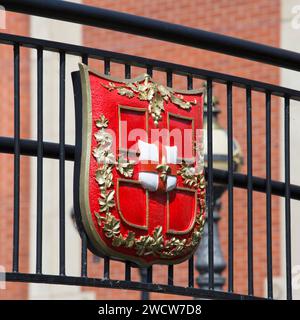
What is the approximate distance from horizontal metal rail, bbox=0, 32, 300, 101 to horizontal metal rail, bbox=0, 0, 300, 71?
0.28 ft

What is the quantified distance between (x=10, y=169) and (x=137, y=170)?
38.5 ft

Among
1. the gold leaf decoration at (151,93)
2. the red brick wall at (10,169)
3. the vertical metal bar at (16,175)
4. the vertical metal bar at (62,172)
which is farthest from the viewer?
the red brick wall at (10,169)

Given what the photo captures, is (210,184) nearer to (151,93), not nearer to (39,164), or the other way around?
(151,93)

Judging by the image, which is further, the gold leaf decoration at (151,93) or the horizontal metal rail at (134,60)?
the gold leaf decoration at (151,93)

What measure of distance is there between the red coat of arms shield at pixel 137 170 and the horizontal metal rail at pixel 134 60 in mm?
72

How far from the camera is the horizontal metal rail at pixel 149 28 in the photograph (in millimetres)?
4512

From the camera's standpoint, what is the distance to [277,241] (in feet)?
49.6

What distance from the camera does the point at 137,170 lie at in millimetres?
4656

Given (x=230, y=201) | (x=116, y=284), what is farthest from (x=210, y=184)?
(x=116, y=284)

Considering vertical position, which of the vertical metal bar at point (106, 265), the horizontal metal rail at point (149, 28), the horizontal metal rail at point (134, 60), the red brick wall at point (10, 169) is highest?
the red brick wall at point (10, 169)

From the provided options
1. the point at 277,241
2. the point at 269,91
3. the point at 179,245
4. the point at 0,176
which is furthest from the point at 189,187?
the point at 0,176

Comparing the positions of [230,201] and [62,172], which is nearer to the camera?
[62,172]

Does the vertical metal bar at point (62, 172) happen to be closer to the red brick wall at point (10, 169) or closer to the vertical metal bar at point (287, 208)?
the vertical metal bar at point (287, 208)

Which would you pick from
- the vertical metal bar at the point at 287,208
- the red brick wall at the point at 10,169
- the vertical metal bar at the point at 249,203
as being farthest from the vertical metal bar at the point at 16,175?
the red brick wall at the point at 10,169
